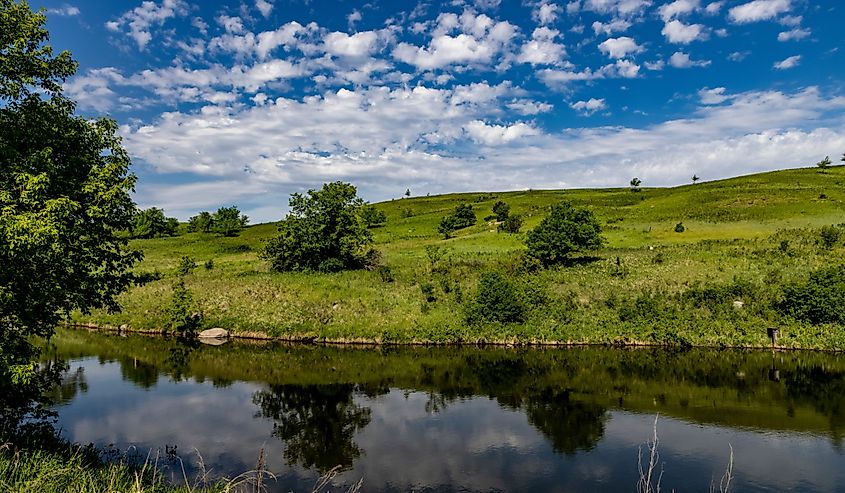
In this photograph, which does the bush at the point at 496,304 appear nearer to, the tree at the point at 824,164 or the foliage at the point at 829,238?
the foliage at the point at 829,238

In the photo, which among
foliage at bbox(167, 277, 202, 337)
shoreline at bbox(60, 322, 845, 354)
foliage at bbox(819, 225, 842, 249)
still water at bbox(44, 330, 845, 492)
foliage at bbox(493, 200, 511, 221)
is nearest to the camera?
still water at bbox(44, 330, 845, 492)

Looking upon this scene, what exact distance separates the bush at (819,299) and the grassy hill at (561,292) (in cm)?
Result: 100

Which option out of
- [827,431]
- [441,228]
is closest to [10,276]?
[827,431]

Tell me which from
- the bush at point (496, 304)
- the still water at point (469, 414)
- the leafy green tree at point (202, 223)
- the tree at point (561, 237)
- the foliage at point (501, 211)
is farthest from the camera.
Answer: the leafy green tree at point (202, 223)

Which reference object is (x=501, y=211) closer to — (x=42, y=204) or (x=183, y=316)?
(x=183, y=316)

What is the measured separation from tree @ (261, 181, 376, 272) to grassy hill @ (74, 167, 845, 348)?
3379mm

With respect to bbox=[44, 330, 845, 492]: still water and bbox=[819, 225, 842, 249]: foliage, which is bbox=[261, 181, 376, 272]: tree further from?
bbox=[819, 225, 842, 249]: foliage

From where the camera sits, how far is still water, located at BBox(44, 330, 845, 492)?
68.3 ft

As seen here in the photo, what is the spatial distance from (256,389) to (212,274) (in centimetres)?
3727

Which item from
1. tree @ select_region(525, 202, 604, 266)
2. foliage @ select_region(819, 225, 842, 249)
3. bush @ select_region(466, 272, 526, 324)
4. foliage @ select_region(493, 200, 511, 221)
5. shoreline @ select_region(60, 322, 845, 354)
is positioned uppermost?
foliage @ select_region(493, 200, 511, 221)

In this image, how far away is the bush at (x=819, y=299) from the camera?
42.0 metres

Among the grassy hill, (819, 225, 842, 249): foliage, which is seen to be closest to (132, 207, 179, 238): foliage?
the grassy hill

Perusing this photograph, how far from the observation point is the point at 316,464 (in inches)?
853

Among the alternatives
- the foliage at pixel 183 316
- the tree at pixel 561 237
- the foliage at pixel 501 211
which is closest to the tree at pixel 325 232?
the foliage at pixel 183 316
